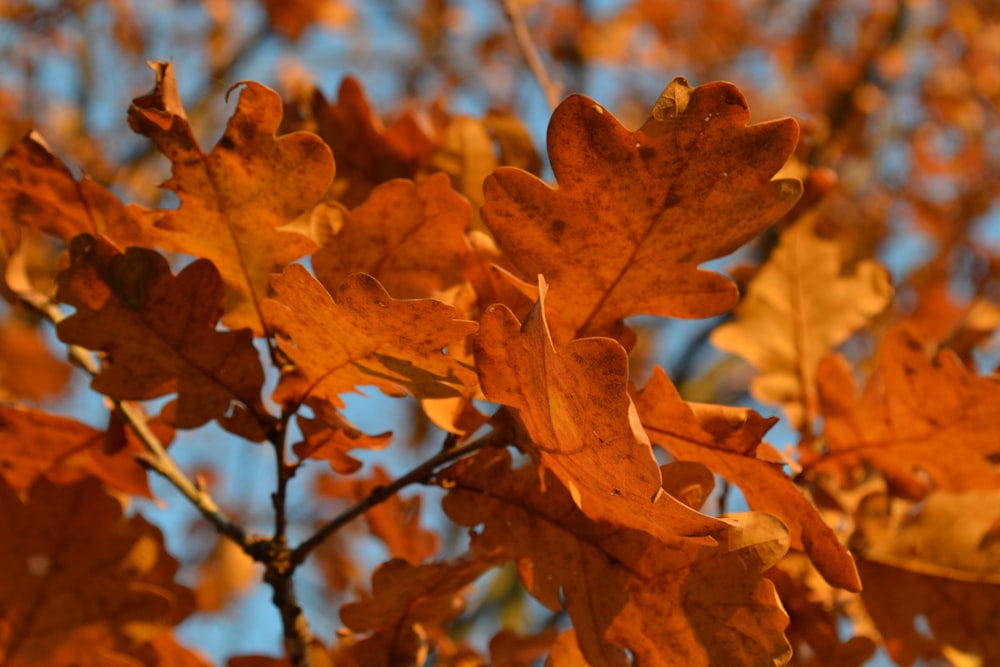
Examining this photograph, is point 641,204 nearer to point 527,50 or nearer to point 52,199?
point 52,199

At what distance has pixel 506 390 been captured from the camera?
60cm

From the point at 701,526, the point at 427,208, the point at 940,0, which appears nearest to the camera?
the point at 701,526

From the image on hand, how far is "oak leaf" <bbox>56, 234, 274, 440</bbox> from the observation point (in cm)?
70

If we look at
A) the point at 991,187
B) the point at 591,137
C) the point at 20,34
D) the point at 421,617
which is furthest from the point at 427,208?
the point at 20,34

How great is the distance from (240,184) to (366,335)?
18cm

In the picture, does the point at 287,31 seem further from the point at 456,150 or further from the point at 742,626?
the point at 742,626

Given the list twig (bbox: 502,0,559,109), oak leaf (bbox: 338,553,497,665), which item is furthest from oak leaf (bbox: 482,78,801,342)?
twig (bbox: 502,0,559,109)

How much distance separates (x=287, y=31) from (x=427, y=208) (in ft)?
8.26

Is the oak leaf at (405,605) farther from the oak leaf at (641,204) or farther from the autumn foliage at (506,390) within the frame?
the oak leaf at (641,204)

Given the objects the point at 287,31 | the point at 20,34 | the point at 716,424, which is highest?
the point at 20,34

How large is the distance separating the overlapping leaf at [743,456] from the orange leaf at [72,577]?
0.52 meters

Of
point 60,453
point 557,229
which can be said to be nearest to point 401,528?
point 60,453

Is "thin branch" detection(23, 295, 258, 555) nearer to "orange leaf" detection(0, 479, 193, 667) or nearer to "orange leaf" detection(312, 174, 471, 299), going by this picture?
"orange leaf" detection(0, 479, 193, 667)

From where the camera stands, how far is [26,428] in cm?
84
